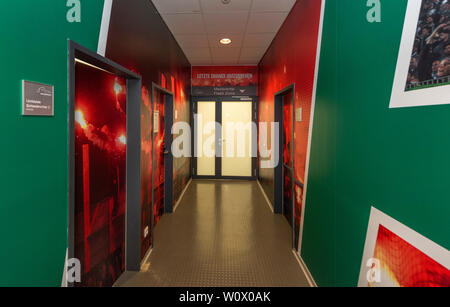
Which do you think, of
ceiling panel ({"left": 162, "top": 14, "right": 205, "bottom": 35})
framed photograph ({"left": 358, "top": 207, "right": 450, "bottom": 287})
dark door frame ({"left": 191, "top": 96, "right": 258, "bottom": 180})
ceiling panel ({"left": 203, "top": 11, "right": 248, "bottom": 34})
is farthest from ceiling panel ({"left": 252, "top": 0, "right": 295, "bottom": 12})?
dark door frame ({"left": 191, "top": 96, "right": 258, "bottom": 180})

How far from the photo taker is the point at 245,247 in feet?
10.2

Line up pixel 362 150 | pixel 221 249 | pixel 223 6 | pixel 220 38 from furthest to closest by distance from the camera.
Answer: pixel 220 38 < pixel 223 6 < pixel 221 249 < pixel 362 150

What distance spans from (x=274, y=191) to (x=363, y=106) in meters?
3.05

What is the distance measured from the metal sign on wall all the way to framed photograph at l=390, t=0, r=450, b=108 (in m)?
1.71

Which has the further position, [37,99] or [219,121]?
[219,121]

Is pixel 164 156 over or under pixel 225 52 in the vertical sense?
under

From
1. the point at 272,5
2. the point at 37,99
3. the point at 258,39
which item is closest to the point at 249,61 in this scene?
the point at 258,39

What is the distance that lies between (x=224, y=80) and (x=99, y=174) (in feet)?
17.2

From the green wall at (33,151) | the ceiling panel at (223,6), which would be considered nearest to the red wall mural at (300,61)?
the ceiling panel at (223,6)

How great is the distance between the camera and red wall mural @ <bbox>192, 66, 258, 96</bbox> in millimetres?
6629

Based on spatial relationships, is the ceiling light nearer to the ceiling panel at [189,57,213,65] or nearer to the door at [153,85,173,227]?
the ceiling panel at [189,57,213,65]

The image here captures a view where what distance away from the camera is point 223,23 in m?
3.68

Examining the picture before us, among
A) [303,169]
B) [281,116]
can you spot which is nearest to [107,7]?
[303,169]

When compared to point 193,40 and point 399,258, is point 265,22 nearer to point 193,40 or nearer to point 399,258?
point 193,40
